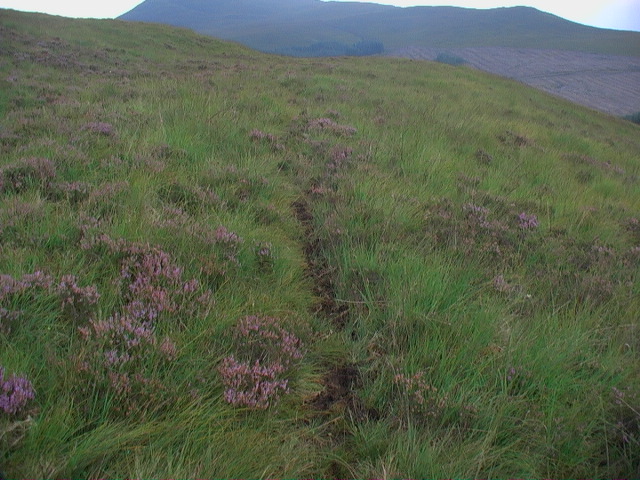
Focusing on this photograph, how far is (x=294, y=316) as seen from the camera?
10.4 ft

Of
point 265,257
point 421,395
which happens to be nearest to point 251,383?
point 421,395

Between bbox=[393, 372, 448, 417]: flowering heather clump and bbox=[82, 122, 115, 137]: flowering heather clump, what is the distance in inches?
237

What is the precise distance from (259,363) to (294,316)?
0.64 m

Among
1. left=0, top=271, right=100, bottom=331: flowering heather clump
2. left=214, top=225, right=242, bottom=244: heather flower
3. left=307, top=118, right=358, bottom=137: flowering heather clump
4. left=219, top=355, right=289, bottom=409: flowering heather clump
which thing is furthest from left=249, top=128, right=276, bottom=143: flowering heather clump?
left=219, top=355, right=289, bottom=409: flowering heather clump

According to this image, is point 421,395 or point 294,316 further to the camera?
point 294,316

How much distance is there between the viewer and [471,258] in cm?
423

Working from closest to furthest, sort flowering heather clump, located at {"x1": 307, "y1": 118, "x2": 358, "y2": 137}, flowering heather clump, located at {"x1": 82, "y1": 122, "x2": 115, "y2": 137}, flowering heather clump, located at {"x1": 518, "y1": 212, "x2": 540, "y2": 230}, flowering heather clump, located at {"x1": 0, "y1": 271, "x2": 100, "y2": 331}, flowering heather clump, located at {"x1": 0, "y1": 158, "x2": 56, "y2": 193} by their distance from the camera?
1. flowering heather clump, located at {"x1": 0, "y1": 271, "x2": 100, "y2": 331}
2. flowering heather clump, located at {"x1": 0, "y1": 158, "x2": 56, "y2": 193}
3. flowering heather clump, located at {"x1": 518, "y1": 212, "x2": 540, "y2": 230}
4. flowering heather clump, located at {"x1": 82, "y1": 122, "x2": 115, "y2": 137}
5. flowering heather clump, located at {"x1": 307, "y1": 118, "x2": 358, "y2": 137}

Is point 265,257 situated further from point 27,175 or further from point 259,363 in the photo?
point 27,175

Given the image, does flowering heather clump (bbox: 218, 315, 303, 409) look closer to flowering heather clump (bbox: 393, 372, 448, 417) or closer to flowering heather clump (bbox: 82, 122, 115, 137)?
flowering heather clump (bbox: 393, 372, 448, 417)

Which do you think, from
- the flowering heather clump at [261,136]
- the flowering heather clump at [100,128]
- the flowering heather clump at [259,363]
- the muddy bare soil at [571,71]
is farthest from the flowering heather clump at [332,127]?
the muddy bare soil at [571,71]

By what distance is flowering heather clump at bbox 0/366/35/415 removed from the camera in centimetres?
179

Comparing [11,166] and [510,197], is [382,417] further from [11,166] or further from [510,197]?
[510,197]

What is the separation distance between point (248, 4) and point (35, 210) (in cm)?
18041

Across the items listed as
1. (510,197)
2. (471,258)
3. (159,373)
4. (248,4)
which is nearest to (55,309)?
(159,373)
